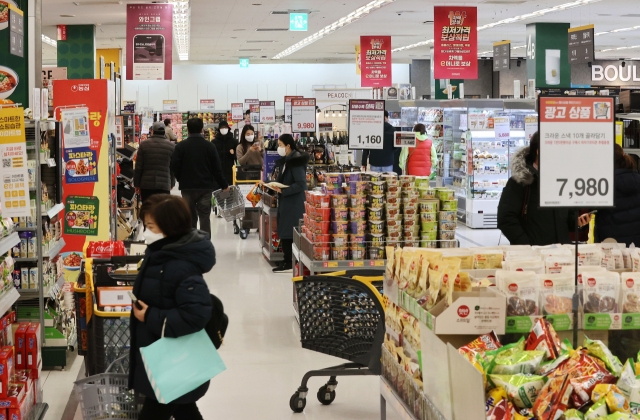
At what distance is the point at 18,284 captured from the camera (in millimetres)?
5828

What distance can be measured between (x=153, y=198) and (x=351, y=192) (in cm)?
287

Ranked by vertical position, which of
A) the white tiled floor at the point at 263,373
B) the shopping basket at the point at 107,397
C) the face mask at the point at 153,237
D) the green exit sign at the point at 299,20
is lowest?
the white tiled floor at the point at 263,373

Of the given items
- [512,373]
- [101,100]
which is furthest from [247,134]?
[512,373]

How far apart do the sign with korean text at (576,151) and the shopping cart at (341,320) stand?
175 centimetres

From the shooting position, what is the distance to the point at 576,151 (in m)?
3.08

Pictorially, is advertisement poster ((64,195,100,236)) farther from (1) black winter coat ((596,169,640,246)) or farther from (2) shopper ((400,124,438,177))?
(2) shopper ((400,124,438,177))

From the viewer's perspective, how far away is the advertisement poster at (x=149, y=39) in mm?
14719

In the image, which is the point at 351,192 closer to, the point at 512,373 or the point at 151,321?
the point at 151,321

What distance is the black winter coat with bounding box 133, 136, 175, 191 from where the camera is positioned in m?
11.2

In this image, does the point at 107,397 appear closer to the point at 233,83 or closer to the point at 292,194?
the point at 292,194

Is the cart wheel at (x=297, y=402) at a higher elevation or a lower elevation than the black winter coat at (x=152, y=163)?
lower

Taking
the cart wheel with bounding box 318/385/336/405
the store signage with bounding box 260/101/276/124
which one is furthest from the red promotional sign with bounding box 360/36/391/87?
the cart wheel with bounding box 318/385/336/405

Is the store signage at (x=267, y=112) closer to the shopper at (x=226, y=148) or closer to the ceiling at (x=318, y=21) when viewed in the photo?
the ceiling at (x=318, y=21)

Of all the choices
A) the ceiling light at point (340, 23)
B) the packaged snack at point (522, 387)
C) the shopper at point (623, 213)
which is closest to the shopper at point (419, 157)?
the ceiling light at point (340, 23)
